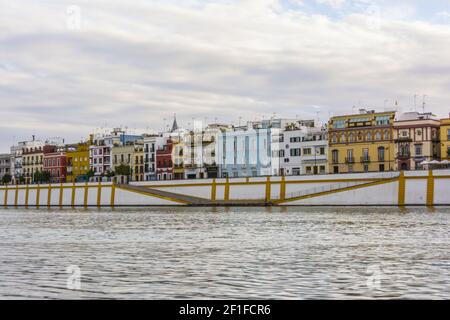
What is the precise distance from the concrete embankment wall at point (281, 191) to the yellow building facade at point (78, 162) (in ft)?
116

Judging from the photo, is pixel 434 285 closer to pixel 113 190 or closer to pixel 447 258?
pixel 447 258

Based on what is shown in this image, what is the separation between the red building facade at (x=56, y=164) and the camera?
163 meters

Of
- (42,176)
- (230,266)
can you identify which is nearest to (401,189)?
(230,266)

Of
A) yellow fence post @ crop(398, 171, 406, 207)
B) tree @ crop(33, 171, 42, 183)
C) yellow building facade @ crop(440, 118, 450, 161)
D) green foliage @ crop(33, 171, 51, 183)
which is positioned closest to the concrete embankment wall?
yellow fence post @ crop(398, 171, 406, 207)

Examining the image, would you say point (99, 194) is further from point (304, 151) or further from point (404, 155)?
point (404, 155)

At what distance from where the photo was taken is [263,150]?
4892 inches

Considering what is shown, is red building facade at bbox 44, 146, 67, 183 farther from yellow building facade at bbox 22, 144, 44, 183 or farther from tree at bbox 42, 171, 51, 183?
yellow building facade at bbox 22, 144, 44, 183

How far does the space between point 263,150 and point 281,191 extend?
3135 cm

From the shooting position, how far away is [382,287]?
18.5 m

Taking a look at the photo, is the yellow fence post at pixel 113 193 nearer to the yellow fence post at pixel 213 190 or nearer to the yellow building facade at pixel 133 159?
the yellow fence post at pixel 213 190

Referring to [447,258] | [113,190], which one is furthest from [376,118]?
[447,258]

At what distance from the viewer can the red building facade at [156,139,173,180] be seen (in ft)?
448
